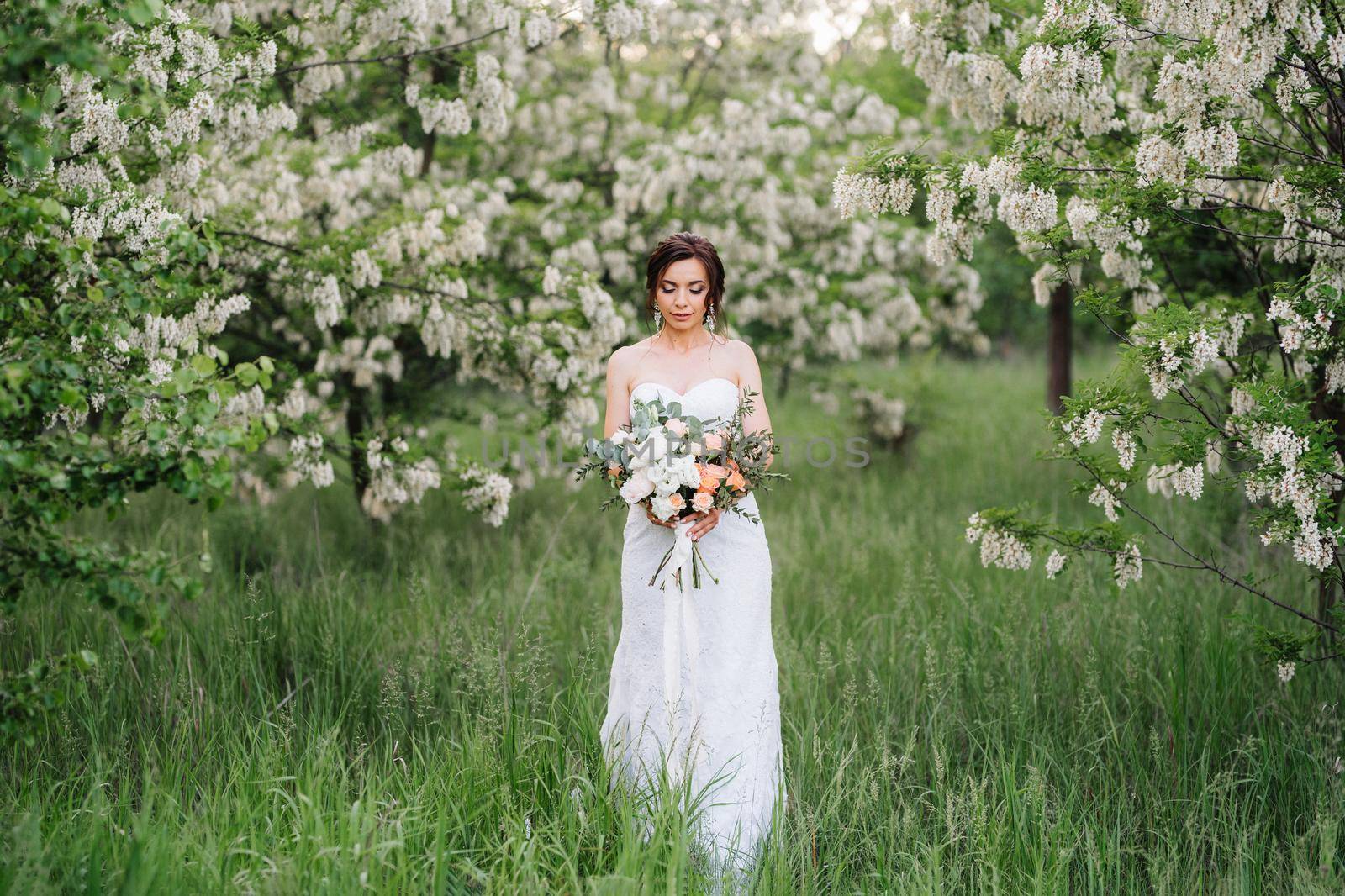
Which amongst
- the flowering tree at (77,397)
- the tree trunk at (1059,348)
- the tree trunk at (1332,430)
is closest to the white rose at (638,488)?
the flowering tree at (77,397)

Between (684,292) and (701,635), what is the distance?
4.25 ft

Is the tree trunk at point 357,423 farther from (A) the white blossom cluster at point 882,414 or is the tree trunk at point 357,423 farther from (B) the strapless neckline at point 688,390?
(A) the white blossom cluster at point 882,414

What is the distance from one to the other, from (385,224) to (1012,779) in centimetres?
486

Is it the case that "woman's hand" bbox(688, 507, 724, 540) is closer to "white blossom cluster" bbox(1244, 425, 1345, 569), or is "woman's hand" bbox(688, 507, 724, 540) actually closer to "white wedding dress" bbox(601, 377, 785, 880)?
"white wedding dress" bbox(601, 377, 785, 880)

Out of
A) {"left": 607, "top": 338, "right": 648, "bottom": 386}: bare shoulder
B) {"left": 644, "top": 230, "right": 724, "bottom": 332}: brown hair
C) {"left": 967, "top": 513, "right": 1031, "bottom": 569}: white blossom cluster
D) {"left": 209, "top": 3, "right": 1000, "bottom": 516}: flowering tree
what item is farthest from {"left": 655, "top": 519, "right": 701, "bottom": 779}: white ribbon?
{"left": 209, "top": 3, "right": 1000, "bottom": 516}: flowering tree

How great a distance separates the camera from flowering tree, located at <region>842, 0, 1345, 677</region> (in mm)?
3641

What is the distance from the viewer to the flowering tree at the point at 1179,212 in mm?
3641

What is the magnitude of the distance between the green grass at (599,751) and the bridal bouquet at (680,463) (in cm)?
87

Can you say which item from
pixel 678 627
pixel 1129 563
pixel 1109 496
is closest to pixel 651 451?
pixel 678 627

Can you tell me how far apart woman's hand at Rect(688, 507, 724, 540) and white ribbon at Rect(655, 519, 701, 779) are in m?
0.02

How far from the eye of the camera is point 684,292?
388 centimetres

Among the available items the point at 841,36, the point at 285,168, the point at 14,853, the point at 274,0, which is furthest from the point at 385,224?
the point at 841,36

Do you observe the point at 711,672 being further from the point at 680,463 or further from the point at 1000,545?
the point at 1000,545

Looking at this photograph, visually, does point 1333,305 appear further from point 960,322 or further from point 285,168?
point 960,322
